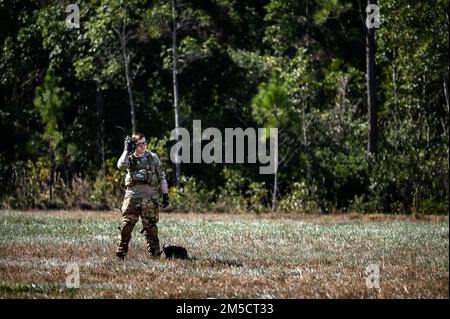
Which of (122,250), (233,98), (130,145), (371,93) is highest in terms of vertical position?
(233,98)

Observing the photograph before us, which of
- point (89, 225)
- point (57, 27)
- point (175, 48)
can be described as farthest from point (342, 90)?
point (89, 225)

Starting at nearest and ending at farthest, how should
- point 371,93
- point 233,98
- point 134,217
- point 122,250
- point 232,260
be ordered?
point 232,260 → point 122,250 → point 134,217 → point 371,93 → point 233,98

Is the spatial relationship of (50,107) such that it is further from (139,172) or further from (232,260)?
(232,260)

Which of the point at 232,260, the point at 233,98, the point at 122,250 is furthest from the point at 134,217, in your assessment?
the point at 233,98

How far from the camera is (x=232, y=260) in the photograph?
13.9 m

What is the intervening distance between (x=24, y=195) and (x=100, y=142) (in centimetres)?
858

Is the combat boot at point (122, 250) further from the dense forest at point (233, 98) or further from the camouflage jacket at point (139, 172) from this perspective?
the dense forest at point (233, 98)

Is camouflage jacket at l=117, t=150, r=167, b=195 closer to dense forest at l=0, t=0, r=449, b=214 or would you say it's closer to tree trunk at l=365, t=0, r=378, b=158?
dense forest at l=0, t=0, r=449, b=214

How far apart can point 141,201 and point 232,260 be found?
1.90 meters

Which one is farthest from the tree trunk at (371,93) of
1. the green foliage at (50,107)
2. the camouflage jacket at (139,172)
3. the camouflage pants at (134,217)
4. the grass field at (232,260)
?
the camouflage pants at (134,217)

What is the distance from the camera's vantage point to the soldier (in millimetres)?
14117

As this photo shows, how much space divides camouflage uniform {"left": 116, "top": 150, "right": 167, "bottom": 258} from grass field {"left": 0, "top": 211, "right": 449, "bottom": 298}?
0.35 metres

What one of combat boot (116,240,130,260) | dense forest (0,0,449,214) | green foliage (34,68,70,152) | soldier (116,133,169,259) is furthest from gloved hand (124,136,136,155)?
green foliage (34,68,70,152)
